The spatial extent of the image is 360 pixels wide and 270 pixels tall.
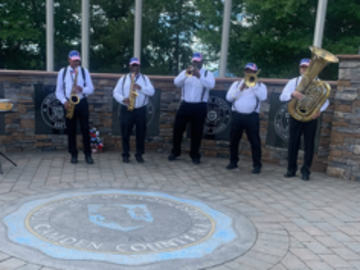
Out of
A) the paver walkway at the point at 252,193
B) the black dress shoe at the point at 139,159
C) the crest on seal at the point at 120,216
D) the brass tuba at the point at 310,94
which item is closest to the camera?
the paver walkway at the point at 252,193

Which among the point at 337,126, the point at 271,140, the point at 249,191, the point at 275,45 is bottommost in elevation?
the point at 249,191

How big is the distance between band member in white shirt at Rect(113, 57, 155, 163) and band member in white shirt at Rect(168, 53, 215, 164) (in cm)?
62

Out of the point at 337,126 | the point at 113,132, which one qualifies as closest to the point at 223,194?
the point at 337,126

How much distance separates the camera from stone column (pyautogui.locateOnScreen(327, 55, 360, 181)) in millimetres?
5918

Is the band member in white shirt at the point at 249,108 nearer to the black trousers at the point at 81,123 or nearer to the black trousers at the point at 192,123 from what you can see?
the black trousers at the point at 192,123

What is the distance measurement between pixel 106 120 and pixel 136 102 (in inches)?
49.4

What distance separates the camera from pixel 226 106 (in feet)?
23.6

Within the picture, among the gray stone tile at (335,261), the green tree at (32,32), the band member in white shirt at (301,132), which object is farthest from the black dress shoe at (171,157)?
the green tree at (32,32)

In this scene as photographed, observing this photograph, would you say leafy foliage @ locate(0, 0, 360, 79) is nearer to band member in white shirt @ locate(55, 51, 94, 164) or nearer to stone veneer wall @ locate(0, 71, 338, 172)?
stone veneer wall @ locate(0, 71, 338, 172)

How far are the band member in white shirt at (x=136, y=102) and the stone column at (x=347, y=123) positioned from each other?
331cm

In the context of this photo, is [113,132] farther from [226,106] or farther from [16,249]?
[16,249]

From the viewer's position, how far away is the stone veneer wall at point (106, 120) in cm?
677

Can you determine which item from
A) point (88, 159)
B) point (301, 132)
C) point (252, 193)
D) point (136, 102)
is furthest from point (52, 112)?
point (301, 132)

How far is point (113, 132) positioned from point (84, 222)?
3938 millimetres
